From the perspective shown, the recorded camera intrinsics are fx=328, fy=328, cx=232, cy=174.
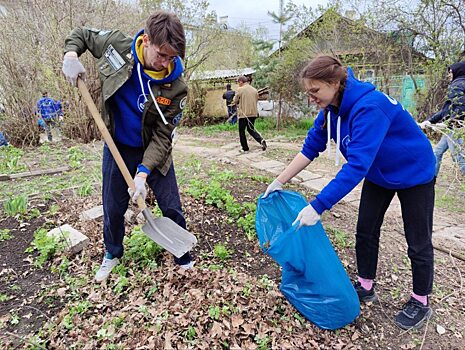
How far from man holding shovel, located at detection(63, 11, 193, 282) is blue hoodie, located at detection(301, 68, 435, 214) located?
91 centimetres

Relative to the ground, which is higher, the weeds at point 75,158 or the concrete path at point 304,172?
the weeds at point 75,158

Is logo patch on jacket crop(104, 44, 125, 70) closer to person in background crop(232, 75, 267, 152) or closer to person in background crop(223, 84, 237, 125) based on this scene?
person in background crop(232, 75, 267, 152)

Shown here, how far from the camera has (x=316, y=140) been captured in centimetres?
196

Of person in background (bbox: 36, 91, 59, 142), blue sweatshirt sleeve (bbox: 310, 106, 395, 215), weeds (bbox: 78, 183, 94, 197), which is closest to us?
blue sweatshirt sleeve (bbox: 310, 106, 395, 215)

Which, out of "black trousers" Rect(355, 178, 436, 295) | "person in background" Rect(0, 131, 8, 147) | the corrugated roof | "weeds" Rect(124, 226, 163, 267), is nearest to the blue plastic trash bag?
"black trousers" Rect(355, 178, 436, 295)

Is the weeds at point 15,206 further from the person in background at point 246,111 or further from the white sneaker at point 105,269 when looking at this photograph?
the person in background at point 246,111

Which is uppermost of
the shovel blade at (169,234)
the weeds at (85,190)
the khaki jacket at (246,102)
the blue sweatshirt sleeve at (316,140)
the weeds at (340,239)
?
the blue sweatshirt sleeve at (316,140)

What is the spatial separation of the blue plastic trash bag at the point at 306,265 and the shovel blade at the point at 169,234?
53 centimetres

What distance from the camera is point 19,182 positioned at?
186 inches

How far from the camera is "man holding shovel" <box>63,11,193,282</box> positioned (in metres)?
1.82

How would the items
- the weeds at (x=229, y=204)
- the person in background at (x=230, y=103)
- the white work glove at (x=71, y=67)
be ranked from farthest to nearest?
1. the person in background at (x=230, y=103)
2. the weeds at (x=229, y=204)
3. the white work glove at (x=71, y=67)

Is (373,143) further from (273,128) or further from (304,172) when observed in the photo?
(273,128)

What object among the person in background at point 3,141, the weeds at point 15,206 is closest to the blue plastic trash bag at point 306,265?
the weeds at point 15,206

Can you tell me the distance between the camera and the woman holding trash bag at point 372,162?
1.54 metres
